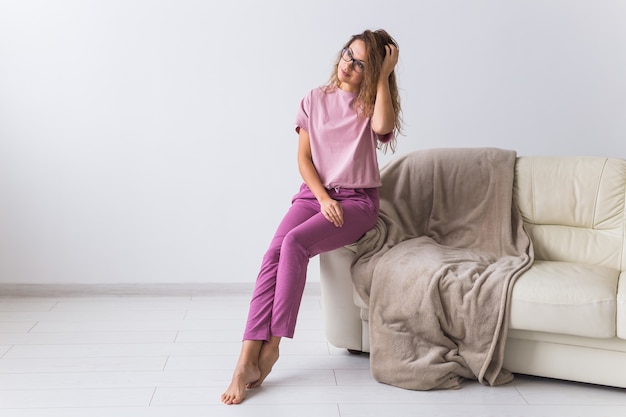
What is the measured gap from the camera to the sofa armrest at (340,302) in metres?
2.66

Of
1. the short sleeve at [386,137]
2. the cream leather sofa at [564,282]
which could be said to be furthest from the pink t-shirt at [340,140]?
the cream leather sofa at [564,282]

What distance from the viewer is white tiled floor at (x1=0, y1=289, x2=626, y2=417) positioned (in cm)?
222

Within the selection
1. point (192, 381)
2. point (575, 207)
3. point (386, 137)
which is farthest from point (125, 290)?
point (575, 207)

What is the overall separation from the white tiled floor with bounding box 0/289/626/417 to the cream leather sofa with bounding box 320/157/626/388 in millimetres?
89

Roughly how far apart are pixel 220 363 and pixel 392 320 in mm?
611

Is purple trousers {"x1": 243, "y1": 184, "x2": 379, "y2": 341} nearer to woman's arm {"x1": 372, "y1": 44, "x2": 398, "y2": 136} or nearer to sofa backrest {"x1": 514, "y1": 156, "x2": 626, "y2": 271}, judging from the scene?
woman's arm {"x1": 372, "y1": 44, "x2": 398, "y2": 136}

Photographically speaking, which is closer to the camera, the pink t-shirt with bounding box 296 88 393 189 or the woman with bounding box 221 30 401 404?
the woman with bounding box 221 30 401 404

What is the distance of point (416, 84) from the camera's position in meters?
3.50

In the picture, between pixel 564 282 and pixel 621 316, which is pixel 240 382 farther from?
pixel 621 316

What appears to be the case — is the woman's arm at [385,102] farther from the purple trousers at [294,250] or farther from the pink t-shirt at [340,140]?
the purple trousers at [294,250]

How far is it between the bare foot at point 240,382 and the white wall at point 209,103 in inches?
51.0

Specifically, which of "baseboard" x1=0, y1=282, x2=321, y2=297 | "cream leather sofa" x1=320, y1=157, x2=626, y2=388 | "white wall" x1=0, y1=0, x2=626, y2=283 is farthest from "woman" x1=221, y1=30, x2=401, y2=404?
"baseboard" x1=0, y1=282, x2=321, y2=297

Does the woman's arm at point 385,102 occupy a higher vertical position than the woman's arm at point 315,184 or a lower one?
higher

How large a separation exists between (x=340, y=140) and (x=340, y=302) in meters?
0.56
